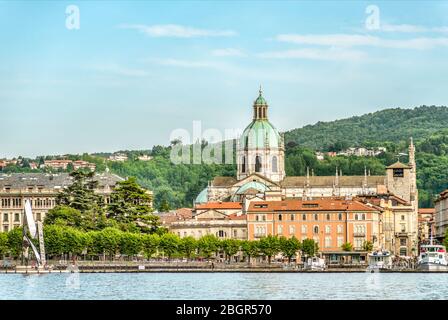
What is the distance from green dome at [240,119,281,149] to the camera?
13688 cm

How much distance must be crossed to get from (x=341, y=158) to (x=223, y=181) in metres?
34.7

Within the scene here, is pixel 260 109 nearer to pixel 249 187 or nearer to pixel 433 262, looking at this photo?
pixel 249 187

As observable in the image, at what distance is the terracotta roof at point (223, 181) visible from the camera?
137 meters

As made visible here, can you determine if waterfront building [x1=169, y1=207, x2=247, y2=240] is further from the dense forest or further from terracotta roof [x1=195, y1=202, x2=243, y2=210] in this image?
the dense forest

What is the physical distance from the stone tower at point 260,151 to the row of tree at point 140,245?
98.2 ft

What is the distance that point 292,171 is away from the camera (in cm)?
15650

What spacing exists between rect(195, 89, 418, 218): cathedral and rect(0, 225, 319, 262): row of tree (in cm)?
2590

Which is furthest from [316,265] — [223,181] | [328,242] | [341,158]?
[341,158]

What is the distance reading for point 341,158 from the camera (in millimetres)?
168625

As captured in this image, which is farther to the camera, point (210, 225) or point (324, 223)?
point (210, 225)

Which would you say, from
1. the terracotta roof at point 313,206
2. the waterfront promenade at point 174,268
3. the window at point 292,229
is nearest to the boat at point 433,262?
the waterfront promenade at point 174,268

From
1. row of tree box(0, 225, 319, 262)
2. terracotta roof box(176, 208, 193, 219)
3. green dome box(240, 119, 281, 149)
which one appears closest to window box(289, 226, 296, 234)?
row of tree box(0, 225, 319, 262)
